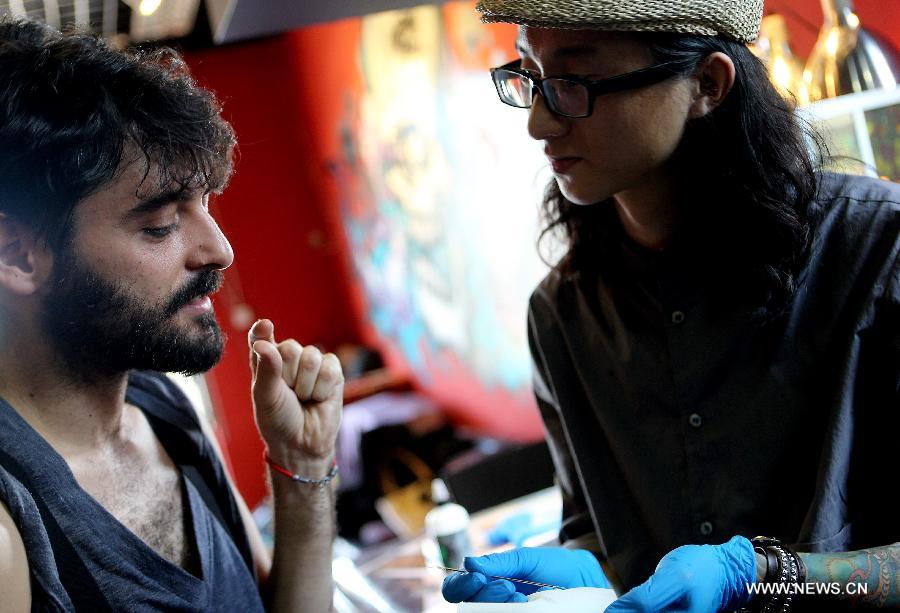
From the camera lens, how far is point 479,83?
458cm

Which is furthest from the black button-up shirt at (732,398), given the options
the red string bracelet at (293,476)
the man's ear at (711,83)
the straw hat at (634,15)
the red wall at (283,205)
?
the red wall at (283,205)

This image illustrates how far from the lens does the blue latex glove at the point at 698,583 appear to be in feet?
3.67

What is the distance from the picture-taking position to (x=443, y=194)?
550cm

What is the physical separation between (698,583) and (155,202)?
3.54 ft

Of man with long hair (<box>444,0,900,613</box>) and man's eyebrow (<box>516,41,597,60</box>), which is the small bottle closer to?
man with long hair (<box>444,0,900,613</box>)

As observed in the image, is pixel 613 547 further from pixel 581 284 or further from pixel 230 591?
pixel 230 591

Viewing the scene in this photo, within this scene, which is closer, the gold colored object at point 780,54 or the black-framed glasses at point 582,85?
the black-framed glasses at point 582,85

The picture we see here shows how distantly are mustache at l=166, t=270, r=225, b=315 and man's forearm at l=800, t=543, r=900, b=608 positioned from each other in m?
1.11

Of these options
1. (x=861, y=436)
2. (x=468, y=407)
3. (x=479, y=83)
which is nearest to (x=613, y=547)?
(x=861, y=436)

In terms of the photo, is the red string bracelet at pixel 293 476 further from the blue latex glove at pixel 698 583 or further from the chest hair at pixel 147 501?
the blue latex glove at pixel 698 583

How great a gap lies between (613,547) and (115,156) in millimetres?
1152

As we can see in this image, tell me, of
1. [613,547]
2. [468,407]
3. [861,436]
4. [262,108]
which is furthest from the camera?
[262,108]

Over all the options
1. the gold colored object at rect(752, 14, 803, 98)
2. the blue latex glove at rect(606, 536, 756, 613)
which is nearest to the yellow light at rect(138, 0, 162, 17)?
the gold colored object at rect(752, 14, 803, 98)

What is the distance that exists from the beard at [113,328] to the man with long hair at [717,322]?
656 mm
